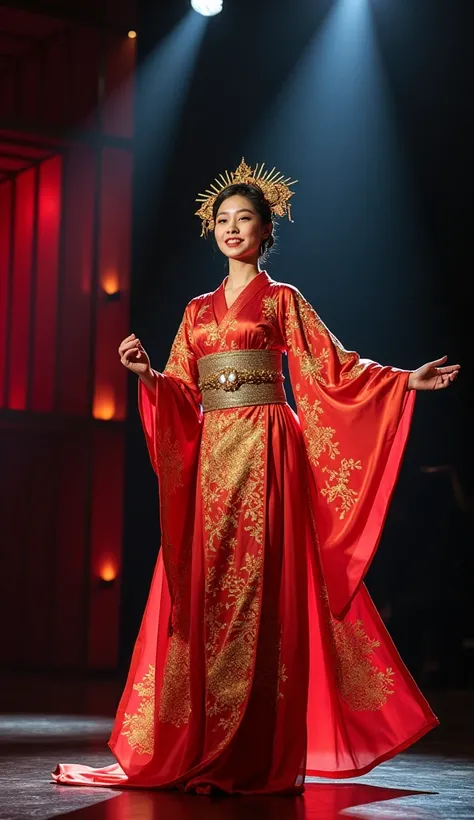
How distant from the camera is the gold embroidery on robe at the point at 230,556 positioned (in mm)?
2613

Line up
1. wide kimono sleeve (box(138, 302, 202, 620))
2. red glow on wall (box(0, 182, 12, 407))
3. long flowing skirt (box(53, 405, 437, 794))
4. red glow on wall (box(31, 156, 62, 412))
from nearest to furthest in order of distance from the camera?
long flowing skirt (box(53, 405, 437, 794))
wide kimono sleeve (box(138, 302, 202, 620))
red glow on wall (box(31, 156, 62, 412))
red glow on wall (box(0, 182, 12, 407))

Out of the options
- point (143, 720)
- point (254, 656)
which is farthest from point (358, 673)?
point (143, 720)

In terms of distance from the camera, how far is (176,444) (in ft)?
9.43

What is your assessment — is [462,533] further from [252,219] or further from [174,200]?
[252,219]

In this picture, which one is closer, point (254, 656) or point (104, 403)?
point (254, 656)

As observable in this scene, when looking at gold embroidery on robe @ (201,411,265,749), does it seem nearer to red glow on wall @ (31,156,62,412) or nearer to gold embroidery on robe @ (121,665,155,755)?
gold embroidery on robe @ (121,665,155,755)

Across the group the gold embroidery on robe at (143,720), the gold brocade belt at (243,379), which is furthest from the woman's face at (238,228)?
the gold embroidery on robe at (143,720)

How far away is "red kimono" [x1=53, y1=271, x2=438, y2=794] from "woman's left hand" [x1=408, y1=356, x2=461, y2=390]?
0.14 feet

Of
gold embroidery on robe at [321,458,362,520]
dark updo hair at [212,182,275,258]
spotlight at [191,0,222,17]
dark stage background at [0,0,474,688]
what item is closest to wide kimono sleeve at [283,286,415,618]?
gold embroidery on robe at [321,458,362,520]

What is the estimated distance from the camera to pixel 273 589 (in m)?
2.69

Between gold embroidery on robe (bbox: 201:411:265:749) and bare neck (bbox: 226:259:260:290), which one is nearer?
gold embroidery on robe (bbox: 201:411:265:749)

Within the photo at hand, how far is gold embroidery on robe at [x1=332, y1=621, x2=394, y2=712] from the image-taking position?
9.00ft

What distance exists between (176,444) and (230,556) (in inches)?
13.6

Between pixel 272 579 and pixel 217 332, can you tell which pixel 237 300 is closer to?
pixel 217 332
